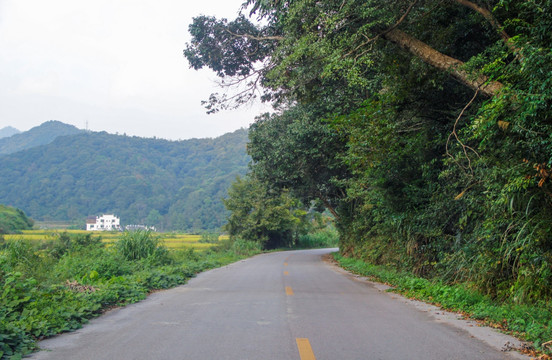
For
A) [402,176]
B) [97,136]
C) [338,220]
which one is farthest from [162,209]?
[402,176]

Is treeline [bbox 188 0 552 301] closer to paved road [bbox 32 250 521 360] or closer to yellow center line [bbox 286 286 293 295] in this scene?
paved road [bbox 32 250 521 360]

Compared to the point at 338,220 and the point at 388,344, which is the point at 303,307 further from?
the point at 338,220

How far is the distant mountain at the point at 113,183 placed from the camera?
69125 mm

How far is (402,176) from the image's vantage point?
1303 centimetres

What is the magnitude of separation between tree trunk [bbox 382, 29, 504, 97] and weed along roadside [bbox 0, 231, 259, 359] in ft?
26.7

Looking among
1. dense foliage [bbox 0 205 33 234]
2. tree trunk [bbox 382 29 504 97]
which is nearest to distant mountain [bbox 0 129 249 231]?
dense foliage [bbox 0 205 33 234]

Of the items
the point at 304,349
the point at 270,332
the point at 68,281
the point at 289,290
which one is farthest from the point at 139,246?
the point at 304,349

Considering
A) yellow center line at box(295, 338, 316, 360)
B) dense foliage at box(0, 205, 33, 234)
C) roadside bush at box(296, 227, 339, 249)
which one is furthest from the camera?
roadside bush at box(296, 227, 339, 249)

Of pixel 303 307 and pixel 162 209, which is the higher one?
pixel 162 209

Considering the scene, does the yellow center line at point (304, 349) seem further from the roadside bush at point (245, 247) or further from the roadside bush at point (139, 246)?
the roadside bush at point (245, 247)

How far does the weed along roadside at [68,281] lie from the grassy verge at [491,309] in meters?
6.31

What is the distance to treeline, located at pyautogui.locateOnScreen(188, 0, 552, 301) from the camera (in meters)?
6.98

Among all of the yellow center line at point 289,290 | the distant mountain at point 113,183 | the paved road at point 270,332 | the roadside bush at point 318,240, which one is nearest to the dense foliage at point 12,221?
the yellow center line at point 289,290

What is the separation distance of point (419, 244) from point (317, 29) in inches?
279
